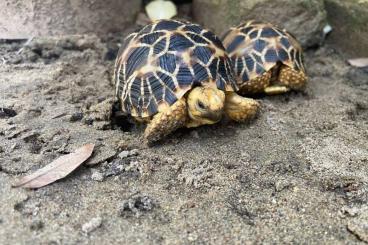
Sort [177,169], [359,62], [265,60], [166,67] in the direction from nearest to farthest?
[177,169] → [166,67] → [265,60] → [359,62]

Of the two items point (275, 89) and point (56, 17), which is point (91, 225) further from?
point (56, 17)

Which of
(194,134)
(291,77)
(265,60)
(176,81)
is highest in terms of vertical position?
(176,81)

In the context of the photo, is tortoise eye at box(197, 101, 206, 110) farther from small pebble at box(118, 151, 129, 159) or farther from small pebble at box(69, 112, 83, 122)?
small pebble at box(69, 112, 83, 122)

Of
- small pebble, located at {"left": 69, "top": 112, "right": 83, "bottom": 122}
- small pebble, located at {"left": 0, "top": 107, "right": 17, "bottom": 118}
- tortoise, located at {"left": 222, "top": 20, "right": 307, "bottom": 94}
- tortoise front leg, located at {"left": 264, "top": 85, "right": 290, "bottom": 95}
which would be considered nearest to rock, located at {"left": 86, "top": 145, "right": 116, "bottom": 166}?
small pebble, located at {"left": 69, "top": 112, "right": 83, "bottom": 122}

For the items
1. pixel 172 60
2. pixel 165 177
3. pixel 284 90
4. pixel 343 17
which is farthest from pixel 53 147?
pixel 343 17

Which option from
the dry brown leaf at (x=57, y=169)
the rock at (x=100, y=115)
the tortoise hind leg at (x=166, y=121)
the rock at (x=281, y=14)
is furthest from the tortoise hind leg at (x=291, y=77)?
the dry brown leaf at (x=57, y=169)

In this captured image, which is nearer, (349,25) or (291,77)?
(291,77)

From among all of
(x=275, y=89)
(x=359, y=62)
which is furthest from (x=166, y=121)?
(x=359, y=62)

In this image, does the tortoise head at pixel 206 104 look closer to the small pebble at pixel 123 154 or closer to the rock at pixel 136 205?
the small pebble at pixel 123 154
